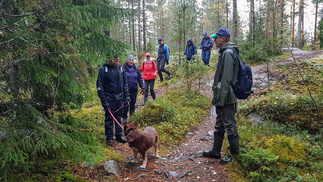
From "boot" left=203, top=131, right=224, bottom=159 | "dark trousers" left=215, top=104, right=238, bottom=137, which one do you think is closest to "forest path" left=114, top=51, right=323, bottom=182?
"boot" left=203, top=131, right=224, bottom=159

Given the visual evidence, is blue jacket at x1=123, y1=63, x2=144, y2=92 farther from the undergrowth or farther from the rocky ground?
the undergrowth

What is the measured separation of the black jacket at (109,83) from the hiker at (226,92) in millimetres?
2749

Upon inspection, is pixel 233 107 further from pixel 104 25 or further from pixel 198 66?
pixel 198 66

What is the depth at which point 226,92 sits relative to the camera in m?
4.11

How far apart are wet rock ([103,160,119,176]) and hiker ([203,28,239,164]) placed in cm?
227

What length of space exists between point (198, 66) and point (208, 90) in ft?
8.66

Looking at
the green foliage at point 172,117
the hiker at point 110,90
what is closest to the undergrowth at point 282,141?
the green foliage at point 172,117

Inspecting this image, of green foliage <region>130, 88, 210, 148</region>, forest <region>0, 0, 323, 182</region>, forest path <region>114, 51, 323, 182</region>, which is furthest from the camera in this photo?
green foliage <region>130, 88, 210, 148</region>

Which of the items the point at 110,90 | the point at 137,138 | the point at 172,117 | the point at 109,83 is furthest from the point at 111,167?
the point at 172,117

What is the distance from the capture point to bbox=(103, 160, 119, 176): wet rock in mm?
4051

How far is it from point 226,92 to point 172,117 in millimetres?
3559

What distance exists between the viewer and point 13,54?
9.41ft

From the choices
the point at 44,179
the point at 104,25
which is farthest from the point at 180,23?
the point at 44,179

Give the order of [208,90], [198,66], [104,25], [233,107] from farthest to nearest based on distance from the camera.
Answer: [208,90], [198,66], [104,25], [233,107]
